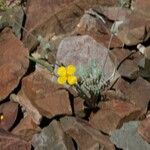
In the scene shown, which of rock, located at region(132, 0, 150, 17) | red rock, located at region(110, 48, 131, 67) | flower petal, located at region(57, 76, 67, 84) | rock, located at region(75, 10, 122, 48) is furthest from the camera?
rock, located at region(132, 0, 150, 17)

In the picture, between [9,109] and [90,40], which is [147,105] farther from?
[9,109]

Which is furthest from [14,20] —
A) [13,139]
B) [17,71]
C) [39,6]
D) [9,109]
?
[13,139]

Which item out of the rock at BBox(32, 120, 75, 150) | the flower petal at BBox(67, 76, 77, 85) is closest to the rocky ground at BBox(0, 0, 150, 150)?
the rock at BBox(32, 120, 75, 150)

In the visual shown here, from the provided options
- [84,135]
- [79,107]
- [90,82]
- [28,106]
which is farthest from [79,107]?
[28,106]

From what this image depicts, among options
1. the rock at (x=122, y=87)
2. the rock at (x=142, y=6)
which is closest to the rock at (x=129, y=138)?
the rock at (x=122, y=87)

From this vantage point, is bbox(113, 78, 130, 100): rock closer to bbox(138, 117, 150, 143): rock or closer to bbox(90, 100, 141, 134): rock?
bbox(90, 100, 141, 134): rock

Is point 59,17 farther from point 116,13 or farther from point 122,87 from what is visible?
point 122,87
